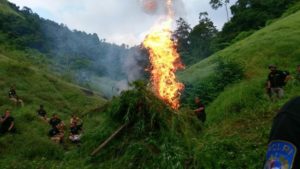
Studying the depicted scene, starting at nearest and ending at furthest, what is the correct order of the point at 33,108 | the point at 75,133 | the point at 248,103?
the point at 75,133 < the point at 248,103 < the point at 33,108

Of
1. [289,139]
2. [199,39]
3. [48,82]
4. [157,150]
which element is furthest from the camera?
[199,39]

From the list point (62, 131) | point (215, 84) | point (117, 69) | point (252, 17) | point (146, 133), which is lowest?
point (146, 133)

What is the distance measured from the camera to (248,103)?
733 inches

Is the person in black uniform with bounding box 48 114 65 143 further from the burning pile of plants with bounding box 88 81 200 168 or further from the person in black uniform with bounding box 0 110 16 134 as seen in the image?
the burning pile of plants with bounding box 88 81 200 168

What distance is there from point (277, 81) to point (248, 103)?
2383 millimetres

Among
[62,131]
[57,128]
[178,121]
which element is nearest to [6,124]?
[57,128]

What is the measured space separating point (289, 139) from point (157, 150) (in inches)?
392

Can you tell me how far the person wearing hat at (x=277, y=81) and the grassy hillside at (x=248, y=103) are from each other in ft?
1.39

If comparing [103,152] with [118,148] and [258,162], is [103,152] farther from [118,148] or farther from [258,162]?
[258,162]

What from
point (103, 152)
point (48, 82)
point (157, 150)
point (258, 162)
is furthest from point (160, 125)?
point (48, 82)

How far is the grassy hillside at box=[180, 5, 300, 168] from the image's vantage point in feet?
34.4

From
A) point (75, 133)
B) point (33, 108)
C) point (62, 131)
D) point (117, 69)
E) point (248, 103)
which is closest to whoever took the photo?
point (75, 133)

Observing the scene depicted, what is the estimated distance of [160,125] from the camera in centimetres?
1205

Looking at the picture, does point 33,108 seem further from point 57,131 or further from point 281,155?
point 281,155
